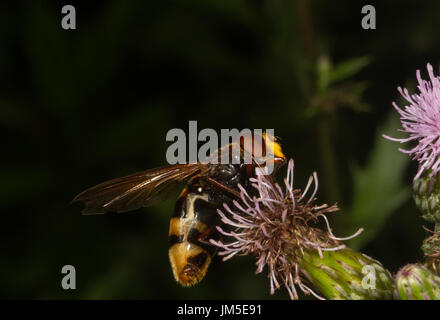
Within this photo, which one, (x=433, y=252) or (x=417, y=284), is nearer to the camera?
(x=417, y=284)

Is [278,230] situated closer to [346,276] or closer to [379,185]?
[346,276]

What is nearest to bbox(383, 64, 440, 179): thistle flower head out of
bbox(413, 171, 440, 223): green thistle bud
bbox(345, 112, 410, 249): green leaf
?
bbox(413, 171, 440, 223): green thistle bud

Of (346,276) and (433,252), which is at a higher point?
(433,252)

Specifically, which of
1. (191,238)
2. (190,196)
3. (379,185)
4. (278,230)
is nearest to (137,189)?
(190,196)

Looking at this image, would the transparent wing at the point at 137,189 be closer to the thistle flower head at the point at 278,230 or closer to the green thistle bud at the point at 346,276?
the thistle flower head at the point at 278,230

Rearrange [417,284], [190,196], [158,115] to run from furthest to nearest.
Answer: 1. [158,115]
2. [190,196]
3. [417,284]

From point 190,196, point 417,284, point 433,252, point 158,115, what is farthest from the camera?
point 158,115

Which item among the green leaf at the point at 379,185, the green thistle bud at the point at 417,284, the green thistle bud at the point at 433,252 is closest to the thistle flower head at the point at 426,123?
the green thistle bud at the point at 433,252
